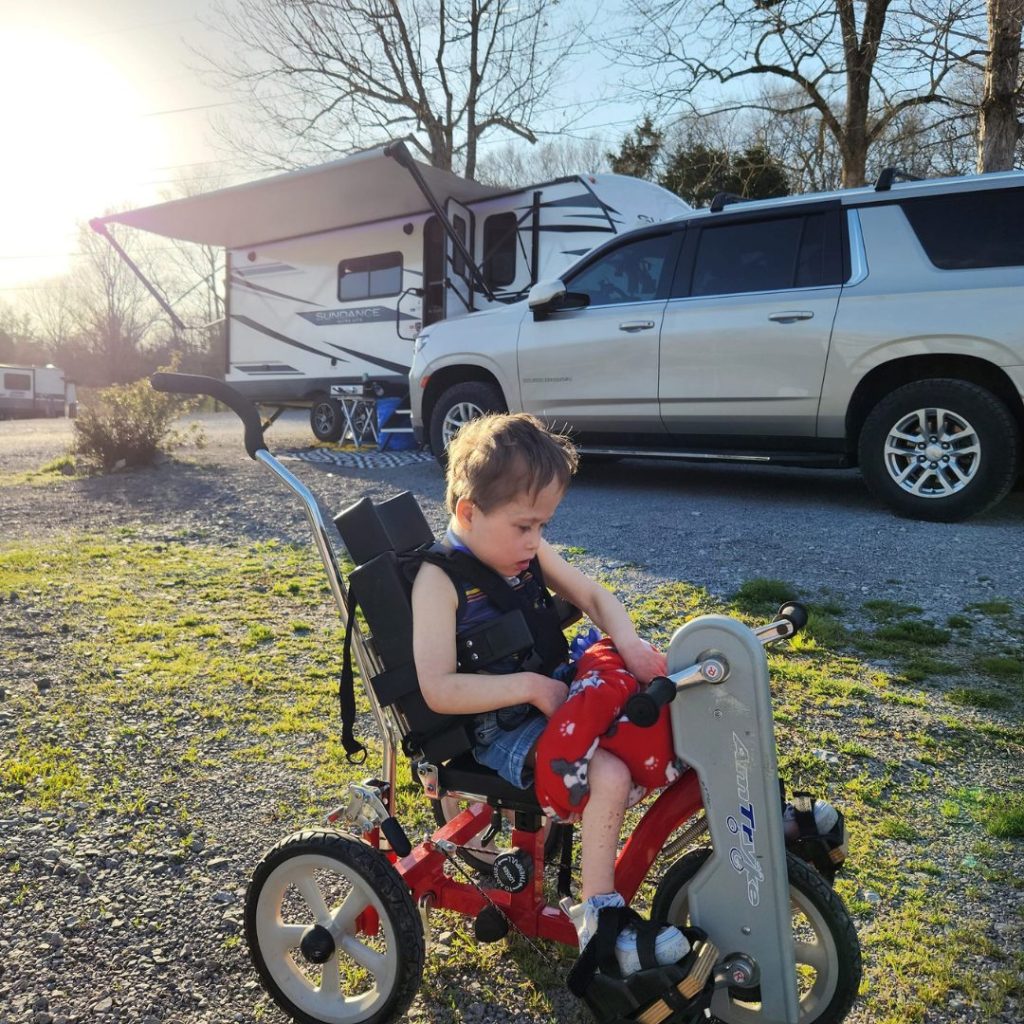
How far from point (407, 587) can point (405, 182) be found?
393 inches

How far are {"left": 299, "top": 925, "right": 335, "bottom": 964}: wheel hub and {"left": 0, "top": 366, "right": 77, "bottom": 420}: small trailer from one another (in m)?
36.6

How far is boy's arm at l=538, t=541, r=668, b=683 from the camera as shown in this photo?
193 cm

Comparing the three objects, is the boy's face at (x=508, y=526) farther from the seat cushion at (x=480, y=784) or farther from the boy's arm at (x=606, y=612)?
the seat cushion at (x=480, y=784)

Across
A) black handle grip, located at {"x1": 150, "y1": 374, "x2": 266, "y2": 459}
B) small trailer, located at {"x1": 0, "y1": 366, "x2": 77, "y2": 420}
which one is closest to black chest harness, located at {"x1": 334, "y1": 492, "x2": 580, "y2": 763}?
black handle grip, located at {"x1": 150, "y1": 374, "x2": 266, "y2": 459}

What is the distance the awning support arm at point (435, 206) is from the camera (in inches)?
386

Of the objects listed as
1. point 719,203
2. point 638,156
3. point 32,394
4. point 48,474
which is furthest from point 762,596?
point 32,394

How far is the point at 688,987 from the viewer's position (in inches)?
62.2

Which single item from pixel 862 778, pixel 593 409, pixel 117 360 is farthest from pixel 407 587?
pixel 117 360

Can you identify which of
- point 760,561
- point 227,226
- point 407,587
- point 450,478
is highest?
point 227,226

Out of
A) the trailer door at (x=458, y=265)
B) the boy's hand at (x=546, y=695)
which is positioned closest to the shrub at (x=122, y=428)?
the trailer door at (x=458, y=265)

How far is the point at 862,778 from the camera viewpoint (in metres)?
2.78

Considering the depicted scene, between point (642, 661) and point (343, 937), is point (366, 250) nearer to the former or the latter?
point (642, 661)

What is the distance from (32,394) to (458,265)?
100 ft

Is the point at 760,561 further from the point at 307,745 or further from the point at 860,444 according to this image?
the point at 307,745
